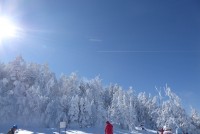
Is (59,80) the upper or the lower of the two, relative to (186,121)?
upper

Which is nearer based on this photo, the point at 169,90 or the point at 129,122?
the point at 129,122

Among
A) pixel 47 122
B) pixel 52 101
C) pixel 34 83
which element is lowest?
pixel 47 122

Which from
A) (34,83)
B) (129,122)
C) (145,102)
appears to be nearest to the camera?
(34,83)

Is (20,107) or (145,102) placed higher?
(145,102)

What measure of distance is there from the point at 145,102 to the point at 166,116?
48.1ft

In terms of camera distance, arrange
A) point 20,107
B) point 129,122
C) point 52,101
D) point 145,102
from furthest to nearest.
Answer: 1. point 145,102
2. point 129,122
3. point 52,101
4. point 20,107

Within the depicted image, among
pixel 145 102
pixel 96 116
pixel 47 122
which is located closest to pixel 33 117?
pixel 47 122

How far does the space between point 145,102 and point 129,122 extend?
99.4ft

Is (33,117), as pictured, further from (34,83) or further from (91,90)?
(91,90)

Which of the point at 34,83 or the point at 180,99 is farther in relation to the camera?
the point at 180,99

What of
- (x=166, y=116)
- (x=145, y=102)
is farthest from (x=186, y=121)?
(x=145, y=102)

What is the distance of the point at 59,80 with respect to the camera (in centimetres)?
8500

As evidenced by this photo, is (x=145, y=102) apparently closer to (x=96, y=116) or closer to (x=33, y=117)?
(x=96, y=116)

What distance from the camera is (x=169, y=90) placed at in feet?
327
